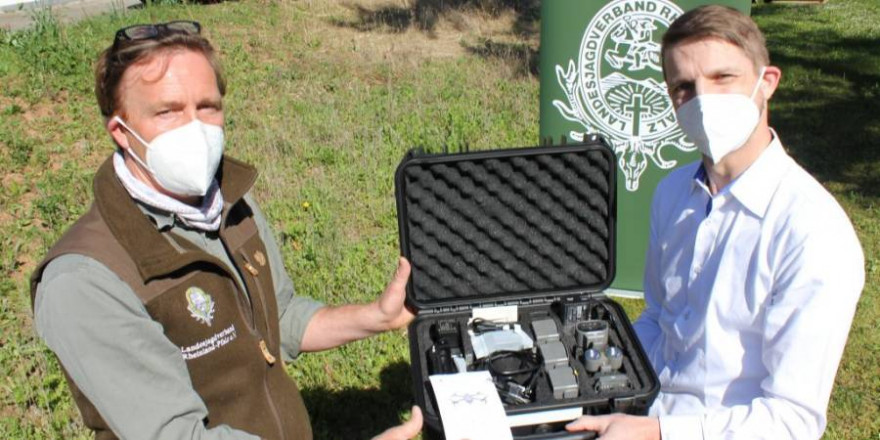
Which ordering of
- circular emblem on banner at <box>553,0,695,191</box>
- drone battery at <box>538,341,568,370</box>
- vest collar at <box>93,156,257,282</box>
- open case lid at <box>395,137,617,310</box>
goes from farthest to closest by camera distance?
1. circular emblem on banner at <box>553,0,695,191</box>
2. open case lid at <box>395,137,617,310</box>
3. drone battery at <box>538,341,568,370</box>
4. vest collar at <box>93,156,257,282</box>

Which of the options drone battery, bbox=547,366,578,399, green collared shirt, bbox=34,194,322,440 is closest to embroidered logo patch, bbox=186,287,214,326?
green collared shirt, bbox=34,194,322,440

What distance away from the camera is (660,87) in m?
5.00

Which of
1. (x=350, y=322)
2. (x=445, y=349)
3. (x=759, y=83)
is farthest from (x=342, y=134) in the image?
(x=759, y=83)

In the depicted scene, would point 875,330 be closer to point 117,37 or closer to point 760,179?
point 760,179

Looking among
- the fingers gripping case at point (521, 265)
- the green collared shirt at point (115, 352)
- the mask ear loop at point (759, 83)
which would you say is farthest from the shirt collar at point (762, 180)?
the green collared shirt at point (115, 352)

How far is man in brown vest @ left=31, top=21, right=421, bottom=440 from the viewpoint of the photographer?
6.71 feet

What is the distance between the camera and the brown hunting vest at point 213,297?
2.13 m

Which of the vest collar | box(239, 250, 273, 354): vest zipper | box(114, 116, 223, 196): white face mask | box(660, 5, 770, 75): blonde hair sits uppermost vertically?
box(660, 5, 770, 75): blonde hair

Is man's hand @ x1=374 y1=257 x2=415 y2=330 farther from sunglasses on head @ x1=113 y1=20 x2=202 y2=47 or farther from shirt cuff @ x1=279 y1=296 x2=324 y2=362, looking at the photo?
sunglasses on head @ x1=113 y1=20 x2=202 y2=47

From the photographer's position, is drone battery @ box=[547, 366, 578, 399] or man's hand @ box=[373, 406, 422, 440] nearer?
man's hand @ box=[373, 406, 422, 440]

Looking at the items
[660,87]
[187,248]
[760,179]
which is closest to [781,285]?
[760,179]

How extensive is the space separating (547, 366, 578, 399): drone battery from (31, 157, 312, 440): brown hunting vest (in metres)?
0.91

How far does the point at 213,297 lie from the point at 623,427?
132 cm

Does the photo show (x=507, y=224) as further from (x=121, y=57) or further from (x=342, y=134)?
(x=342, y=134)
